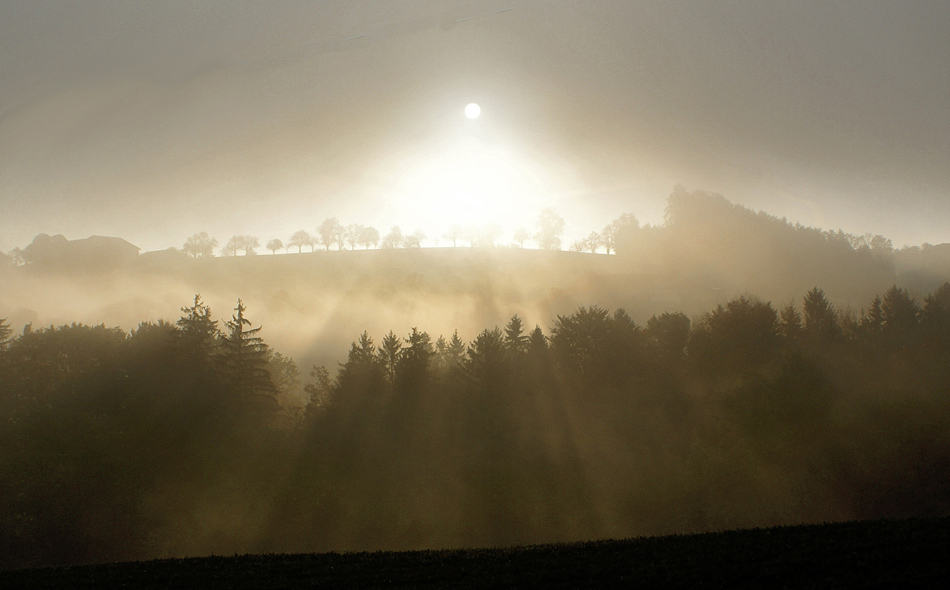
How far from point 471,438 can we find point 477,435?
60cm

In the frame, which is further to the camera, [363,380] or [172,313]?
[172,313]

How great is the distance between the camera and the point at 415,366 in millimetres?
42531

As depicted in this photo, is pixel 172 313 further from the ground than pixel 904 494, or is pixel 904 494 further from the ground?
pixel 172 313

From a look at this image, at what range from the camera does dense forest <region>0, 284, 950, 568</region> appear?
100 feet

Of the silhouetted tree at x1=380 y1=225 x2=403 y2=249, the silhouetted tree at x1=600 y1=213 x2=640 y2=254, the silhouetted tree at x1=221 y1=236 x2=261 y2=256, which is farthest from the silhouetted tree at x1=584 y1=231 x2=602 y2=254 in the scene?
the silhouetted tree at x1=221 y1=236 x2=261 y2=256

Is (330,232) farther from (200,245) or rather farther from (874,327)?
(874,327)

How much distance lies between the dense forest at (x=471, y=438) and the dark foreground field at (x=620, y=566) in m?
14.5

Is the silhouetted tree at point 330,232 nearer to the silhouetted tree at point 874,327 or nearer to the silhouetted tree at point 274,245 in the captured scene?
the silhouetted tree at point 274,245

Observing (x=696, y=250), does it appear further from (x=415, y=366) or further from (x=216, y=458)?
(x=216, y=458)

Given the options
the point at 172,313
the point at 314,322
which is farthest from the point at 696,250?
the point at 172,313

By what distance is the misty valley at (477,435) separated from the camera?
3048 cm

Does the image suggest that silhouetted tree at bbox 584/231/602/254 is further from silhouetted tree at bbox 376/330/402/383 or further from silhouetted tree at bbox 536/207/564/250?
silhouetted tree at bbox 376/330/402/383

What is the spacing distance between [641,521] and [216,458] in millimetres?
34730

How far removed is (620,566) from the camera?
13500 mm
